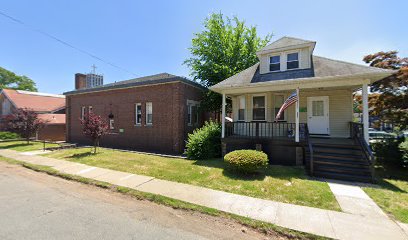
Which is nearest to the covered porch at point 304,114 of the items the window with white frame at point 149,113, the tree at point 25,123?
the window with white frame at point 149,113

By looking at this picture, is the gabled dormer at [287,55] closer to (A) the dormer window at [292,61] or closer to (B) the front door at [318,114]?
(A) the dormer window at [292,61]

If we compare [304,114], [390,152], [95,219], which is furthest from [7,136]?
[390,152]

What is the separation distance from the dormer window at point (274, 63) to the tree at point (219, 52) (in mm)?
4630

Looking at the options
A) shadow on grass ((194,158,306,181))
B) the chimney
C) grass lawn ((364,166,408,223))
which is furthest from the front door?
the chimney

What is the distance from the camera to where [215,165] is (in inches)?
374

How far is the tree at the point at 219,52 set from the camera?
16837 mm

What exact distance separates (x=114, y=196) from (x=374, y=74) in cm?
1106

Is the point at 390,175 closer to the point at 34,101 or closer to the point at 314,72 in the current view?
the point at 314,72

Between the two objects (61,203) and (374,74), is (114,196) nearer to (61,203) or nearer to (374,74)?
(61,203)

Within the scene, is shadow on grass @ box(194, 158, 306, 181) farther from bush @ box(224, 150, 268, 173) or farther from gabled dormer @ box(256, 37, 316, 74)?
gabled dormer @ box(256, 37, 316, 74)

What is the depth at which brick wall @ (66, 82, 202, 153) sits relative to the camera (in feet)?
43.0

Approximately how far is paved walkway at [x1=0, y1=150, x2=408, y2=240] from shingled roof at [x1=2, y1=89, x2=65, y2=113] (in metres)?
25.1

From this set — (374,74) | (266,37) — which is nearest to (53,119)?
(266,37)

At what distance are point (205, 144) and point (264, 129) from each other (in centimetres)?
388
